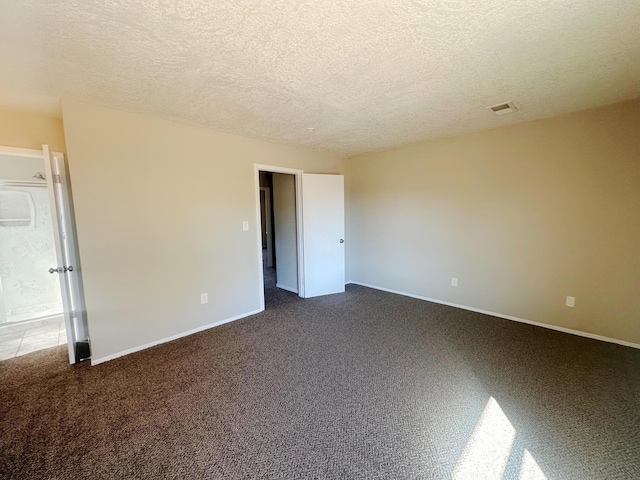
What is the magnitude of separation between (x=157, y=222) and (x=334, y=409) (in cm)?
251

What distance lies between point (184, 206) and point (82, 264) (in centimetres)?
106

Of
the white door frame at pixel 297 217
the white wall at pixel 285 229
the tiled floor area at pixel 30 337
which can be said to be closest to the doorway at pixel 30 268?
the tiled floor area at pixel 30 337

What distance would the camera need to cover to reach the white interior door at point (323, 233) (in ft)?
13.9

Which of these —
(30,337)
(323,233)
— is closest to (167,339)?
(30,337)

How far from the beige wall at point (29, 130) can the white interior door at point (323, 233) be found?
112 inches

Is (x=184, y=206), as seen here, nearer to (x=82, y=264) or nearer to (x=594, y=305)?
(x=82, y=264)

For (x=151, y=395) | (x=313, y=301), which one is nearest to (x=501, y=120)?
(x=313, y=301)

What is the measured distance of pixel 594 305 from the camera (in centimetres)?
283

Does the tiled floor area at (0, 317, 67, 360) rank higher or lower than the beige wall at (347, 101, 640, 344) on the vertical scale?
lower

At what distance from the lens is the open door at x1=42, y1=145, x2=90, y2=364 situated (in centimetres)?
238

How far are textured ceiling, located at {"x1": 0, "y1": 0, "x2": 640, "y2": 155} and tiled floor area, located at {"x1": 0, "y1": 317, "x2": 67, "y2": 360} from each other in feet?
8.30

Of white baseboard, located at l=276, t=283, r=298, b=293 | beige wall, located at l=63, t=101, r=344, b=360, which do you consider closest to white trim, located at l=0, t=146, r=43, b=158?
beige wall, located at l=63, t=101, r=344, b=360

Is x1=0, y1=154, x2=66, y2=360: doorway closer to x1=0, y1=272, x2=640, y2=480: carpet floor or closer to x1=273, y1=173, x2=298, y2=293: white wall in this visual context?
x1=0, y1=272, x2=640, y2=480: carpet floor

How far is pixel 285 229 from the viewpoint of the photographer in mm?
4785
